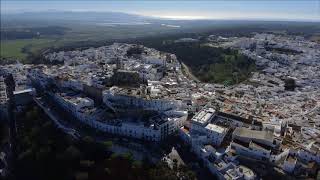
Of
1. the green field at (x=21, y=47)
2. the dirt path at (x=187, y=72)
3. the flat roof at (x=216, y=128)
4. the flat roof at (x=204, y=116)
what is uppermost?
the flat roof at (x=204, y=116)

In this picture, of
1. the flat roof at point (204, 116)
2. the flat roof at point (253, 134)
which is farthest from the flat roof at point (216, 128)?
the flat roof at point (253, 134)

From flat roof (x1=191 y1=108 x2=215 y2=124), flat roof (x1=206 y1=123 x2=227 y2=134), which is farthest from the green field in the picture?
flat roof (x1=206 y1=123 x2=227 y2=134)

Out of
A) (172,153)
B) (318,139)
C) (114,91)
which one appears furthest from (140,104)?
(318,139)

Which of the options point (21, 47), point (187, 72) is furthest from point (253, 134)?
point (21, 47)

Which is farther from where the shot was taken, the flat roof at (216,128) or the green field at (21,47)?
the green field at (21,47)

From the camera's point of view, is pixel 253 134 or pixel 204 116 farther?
pixel 204 116

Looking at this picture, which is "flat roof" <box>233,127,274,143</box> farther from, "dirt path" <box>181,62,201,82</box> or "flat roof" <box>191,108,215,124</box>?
"dirt path" <box>181,62,201,82</box>

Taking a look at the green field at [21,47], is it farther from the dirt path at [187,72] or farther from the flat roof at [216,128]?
the flat roof at [216,128]

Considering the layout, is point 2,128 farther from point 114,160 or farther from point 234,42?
point 234,42

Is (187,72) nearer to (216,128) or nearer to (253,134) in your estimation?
(216,128)

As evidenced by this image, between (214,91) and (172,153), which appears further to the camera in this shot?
(214,91)

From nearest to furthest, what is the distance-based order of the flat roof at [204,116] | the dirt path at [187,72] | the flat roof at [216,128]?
1. the flat roof at [216,128]
2. the flat roof at [204,116]
3. the dirt path at [187,72]
